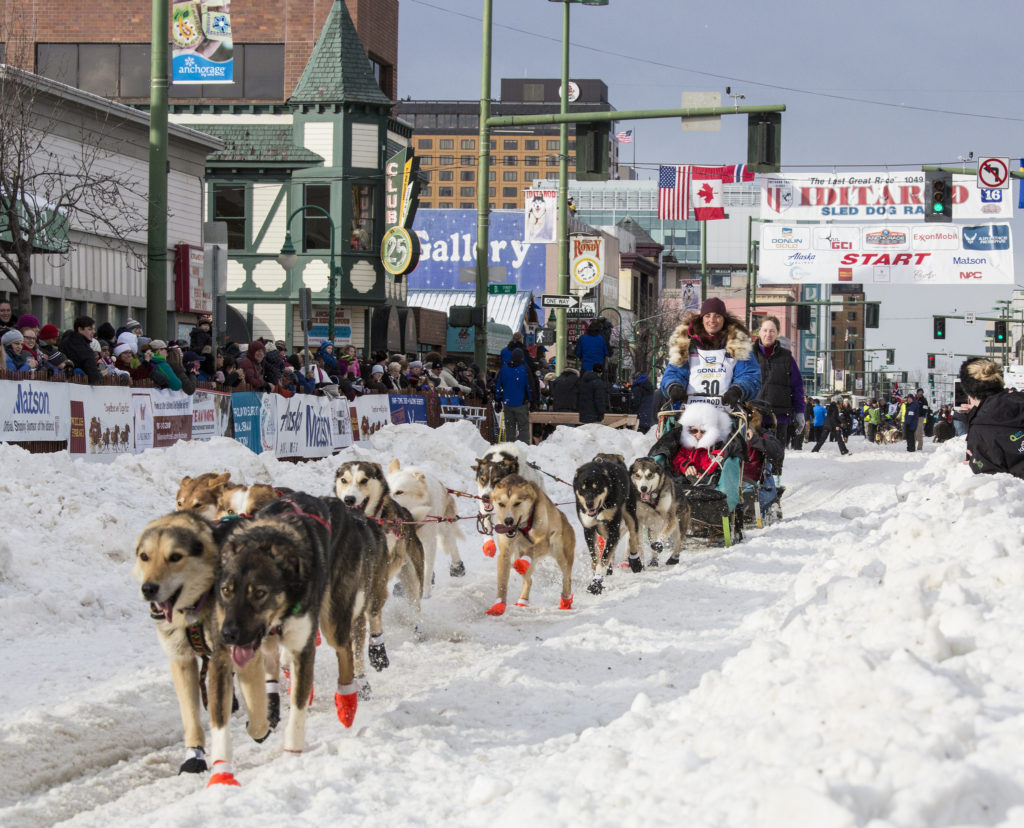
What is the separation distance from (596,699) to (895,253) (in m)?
34.7

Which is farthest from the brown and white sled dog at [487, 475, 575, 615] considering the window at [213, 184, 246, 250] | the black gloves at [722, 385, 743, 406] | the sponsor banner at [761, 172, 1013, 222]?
the sponsor banner at [761, 172, 1013, 222]

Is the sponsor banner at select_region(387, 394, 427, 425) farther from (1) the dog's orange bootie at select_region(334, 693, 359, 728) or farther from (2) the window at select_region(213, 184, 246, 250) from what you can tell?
(2) the window at select_region(213, 184, 246, 250)

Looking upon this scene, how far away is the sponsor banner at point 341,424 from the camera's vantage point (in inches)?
683

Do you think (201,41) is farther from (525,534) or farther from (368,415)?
(525,534)

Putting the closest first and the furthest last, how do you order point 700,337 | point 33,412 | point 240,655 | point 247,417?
point 240,655 < point 33,412 < point 700,337 < point 247,417

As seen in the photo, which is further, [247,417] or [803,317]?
[803,317]

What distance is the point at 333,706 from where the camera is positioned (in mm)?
5852

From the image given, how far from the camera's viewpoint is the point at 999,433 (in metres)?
10.6

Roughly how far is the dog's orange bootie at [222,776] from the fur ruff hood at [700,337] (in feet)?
24.2

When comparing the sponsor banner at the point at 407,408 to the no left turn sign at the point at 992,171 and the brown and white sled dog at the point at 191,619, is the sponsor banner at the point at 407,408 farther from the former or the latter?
the brown and white sled dog at the point at 191,619

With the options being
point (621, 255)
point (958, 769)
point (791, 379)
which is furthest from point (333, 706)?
point (621, 255)

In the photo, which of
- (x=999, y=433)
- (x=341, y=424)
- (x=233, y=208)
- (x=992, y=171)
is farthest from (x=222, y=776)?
(x=233, y=208)

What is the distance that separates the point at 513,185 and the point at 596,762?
19458 centimetres

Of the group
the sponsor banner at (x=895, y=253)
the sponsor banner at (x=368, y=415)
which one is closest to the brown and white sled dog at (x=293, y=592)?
the sponsor banner at (x=368, y=415)
